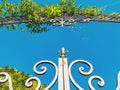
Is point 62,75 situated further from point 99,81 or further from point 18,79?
point 18,79

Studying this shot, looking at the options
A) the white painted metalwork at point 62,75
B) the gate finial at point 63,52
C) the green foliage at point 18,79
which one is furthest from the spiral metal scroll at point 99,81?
the green foliage at point 18,79

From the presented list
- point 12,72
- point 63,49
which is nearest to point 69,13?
point 63,49

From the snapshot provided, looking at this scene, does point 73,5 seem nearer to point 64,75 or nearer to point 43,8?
point 43,8

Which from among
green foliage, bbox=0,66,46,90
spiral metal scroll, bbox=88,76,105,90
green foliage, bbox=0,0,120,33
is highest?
green foliage, bbox=0,66,46,90

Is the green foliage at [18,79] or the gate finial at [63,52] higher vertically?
the green foliage at [18,79]

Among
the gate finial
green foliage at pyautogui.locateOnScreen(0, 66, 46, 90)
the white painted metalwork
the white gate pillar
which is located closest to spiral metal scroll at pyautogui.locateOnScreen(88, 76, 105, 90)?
the white painted metalwork

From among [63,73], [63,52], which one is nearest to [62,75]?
[63,73]

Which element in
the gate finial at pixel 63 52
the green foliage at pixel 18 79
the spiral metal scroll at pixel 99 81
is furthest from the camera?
the green foliage at pixel 18 79

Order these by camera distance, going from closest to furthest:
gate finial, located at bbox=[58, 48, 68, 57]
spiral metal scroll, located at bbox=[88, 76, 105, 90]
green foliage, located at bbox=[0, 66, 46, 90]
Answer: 1. spiral metal scroll, located at bbox=[88, 76, 105, 90]
2. gate finial, located at bbox=[58, 48, 68, 57]
3. green foliage, located at bbox=[0, 66, 46, 90]

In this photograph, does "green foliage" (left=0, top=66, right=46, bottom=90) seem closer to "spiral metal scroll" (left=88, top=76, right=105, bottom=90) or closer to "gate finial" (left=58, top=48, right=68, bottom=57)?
"gate finial" (left=58, top=48, right=68, bottom=57)

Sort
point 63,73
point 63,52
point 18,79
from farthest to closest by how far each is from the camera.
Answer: point 18,79, point 63,52, point 63,73

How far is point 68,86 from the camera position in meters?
6.04

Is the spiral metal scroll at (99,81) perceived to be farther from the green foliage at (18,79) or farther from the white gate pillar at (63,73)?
the green foliage at (18,79)

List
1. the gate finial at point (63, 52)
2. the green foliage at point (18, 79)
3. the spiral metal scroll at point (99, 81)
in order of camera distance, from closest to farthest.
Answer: the spiral metal scroll at point (99, 81), the gate finial at point (63, 52), the green foliage at point (18, 79)
